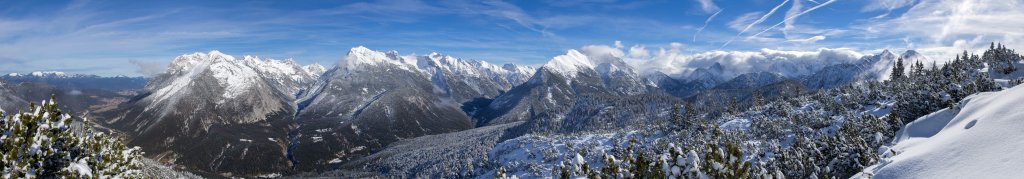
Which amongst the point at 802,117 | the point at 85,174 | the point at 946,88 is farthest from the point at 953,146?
the point at 802,117

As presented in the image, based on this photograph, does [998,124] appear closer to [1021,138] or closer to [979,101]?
[1021,138]

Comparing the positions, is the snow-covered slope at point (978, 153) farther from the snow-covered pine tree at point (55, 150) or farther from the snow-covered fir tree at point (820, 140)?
the snow-covered pine tree at point (55, 150)

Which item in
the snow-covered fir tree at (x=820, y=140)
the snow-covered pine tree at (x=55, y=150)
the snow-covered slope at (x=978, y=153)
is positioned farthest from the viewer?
the snow-covered slope at (x=978, y=153)

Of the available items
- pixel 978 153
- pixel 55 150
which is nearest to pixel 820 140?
pixel 978 153

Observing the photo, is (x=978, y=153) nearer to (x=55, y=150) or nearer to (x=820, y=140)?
(x=55, y=150)

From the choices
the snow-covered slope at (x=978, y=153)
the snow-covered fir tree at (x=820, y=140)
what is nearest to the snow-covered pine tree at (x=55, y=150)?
the snow-covered fir tree at (x=820, y=140)

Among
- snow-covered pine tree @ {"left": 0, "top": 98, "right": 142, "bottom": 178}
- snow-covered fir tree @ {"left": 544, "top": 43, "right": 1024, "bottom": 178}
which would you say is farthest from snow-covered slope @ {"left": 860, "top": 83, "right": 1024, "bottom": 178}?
snow-covered pine tree @ {"left": 0, "top": 98, "right": 142, "bottom": 178}

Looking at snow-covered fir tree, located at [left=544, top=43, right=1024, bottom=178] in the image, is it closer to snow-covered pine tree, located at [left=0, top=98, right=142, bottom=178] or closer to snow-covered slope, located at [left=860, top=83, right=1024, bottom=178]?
snow-covered slope, located at [left=860, top=83, right=1024, bottom=178]

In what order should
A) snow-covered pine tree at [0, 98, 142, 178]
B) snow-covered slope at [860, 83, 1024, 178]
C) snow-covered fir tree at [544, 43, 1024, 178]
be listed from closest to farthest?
snow-covered pine tree at [0, 98, 142, 178] < snow-covered fir tree at [544, 43, 1024, 178] < snow-covered slope at [860, 83, 1024, 178]
